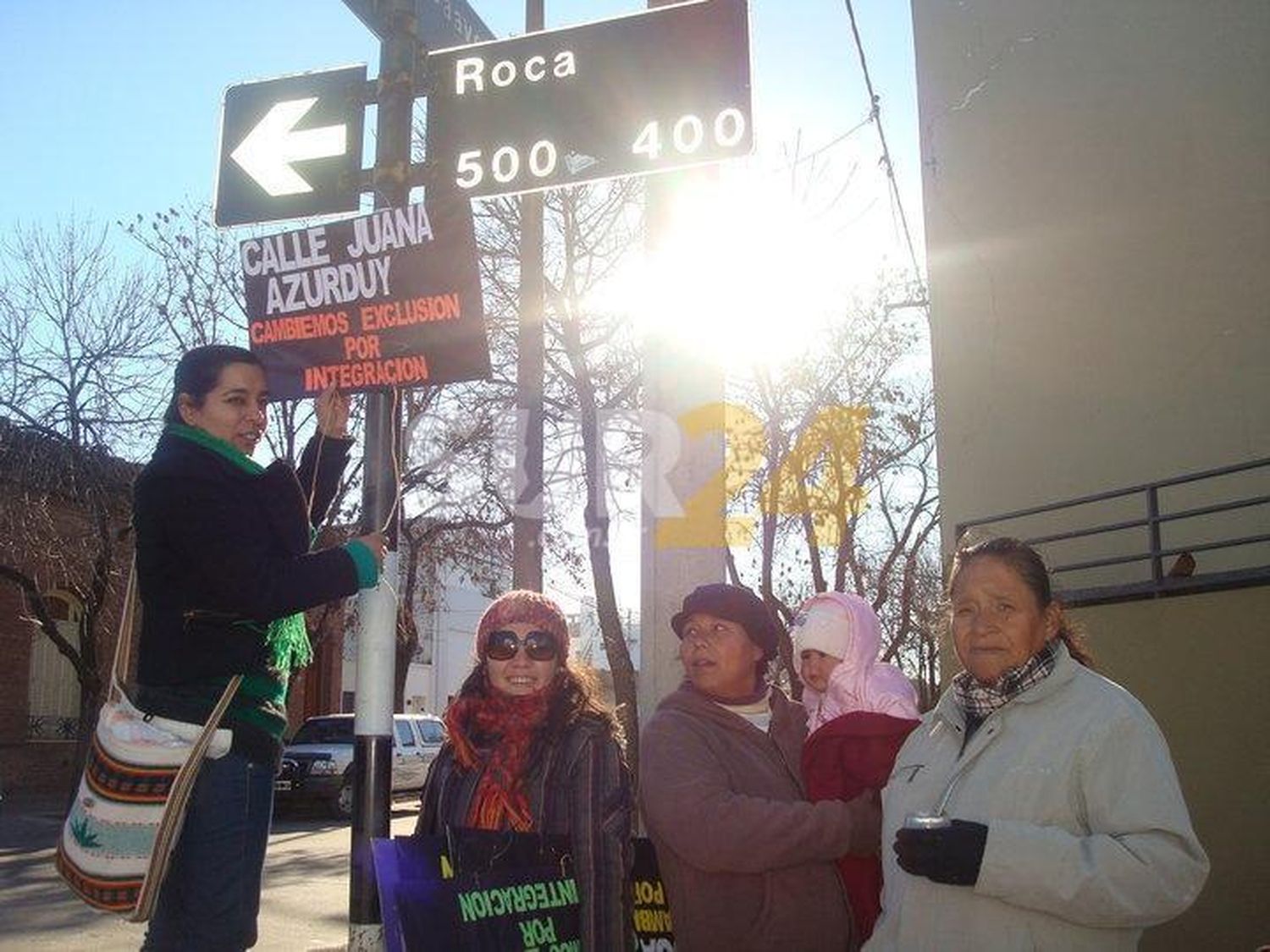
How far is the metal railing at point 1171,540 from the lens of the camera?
8453 millimetres

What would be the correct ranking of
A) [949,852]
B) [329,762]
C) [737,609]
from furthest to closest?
[329,762] → [737,609] → [949,852]

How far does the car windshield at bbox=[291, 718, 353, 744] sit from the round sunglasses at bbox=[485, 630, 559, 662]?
18.2m

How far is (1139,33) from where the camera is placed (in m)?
→ 10.5

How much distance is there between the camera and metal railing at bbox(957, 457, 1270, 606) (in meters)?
8.45

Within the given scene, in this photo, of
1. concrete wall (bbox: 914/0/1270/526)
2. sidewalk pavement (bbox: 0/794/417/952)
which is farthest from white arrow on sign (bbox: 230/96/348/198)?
concrete wall (bbox: 914/0/1270/526)

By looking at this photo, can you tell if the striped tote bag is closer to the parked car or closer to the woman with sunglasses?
the woman with sunglasses

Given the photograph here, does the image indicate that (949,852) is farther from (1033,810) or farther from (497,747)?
(497,747)

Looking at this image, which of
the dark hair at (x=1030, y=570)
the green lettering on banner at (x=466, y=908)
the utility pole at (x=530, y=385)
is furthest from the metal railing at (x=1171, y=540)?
the green lettering on banner at (x=466, y=908)

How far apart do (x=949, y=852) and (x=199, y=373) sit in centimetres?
222

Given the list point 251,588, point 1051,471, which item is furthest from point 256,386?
point 1051,471

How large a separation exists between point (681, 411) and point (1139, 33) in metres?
8.48

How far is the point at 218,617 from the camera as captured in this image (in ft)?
9.50

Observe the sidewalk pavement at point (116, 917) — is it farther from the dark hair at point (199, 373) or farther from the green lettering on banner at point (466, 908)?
the dark hair at point (199, 373)

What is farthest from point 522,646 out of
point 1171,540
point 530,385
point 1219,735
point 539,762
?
point 1171,540
